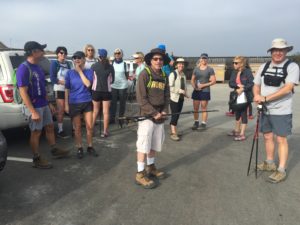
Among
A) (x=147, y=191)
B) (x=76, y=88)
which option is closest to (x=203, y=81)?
(x=76, y=88)

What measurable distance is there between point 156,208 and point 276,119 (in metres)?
2.18

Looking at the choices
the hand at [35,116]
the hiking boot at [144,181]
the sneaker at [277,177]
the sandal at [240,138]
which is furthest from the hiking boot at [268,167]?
the hand at [35,116]

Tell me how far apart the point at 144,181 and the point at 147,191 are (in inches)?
6.7

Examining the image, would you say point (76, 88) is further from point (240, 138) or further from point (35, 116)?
point (240, 138)

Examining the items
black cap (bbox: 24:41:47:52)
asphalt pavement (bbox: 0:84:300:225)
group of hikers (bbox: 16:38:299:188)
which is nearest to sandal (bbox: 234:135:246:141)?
asphalt pavement (bbox: 0:84:300:225)

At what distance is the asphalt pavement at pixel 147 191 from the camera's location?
3.54 meters

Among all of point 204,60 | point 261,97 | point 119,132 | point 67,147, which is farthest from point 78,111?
point 204,60

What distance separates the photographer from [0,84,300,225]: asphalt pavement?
354 centimetres

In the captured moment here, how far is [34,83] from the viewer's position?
4.79 m

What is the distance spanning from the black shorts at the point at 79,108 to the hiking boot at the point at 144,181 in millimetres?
1580

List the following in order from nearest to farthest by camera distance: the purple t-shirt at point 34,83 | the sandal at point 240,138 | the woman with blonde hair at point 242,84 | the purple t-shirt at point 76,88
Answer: the purple t-shirt at point 34,83, the purple t-shirt at point 76,88, the woman with blonde hair at point 242,84, the sandal at point 240,138

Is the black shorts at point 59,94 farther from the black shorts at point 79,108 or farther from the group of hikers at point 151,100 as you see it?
the black shorts at point 79,108

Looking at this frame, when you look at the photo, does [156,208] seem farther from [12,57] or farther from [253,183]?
[12,57]

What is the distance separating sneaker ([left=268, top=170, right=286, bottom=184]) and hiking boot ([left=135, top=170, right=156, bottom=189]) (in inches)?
64.5
